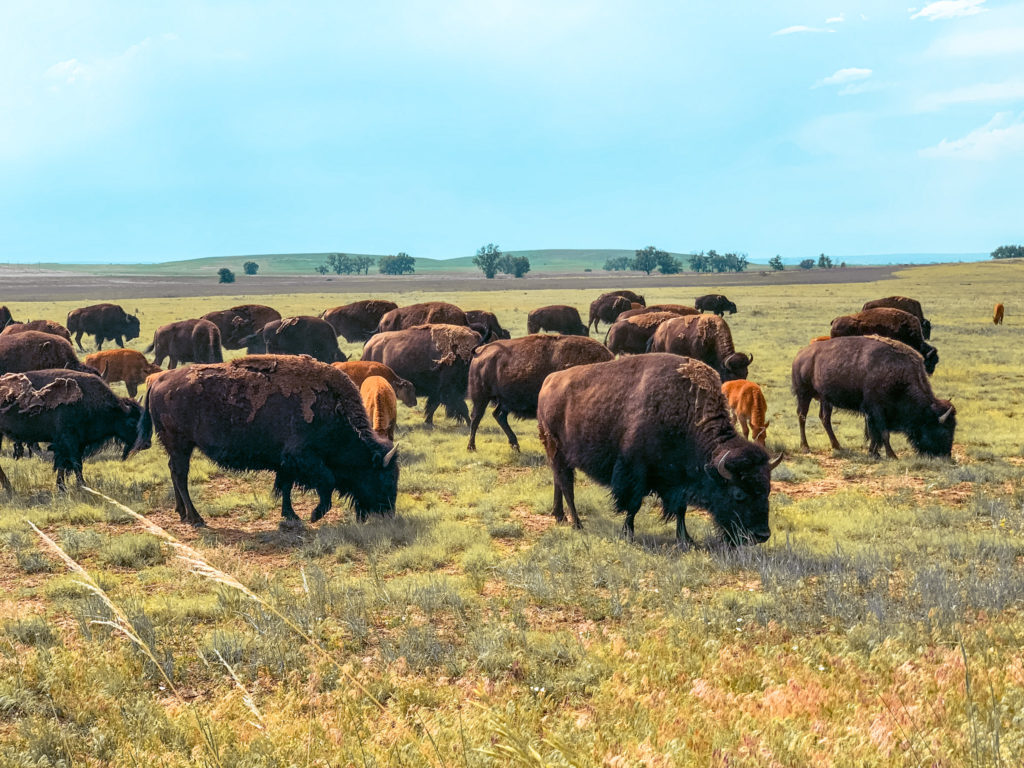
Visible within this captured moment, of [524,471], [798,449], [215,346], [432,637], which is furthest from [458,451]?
[215,346]

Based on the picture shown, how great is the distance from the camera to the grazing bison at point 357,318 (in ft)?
89.2

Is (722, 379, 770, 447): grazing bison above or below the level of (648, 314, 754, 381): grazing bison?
below

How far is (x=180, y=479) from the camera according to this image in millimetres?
9406

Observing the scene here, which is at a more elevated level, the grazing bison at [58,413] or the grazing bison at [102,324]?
the grazing bison at [102,324]

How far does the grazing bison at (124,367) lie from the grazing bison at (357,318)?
8.73 metres

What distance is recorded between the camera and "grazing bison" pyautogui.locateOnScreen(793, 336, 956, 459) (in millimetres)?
12188

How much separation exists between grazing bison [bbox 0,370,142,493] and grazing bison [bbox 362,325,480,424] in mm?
5857

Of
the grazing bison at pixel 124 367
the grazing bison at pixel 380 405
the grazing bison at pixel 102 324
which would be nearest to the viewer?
the grazing bison at pixel 380 405

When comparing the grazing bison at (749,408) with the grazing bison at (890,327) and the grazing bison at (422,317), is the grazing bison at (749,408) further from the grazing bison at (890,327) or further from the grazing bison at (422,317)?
the grazing bison at (422,317)

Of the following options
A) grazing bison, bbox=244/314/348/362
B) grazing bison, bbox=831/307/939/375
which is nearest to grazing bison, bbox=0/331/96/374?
grazing bison, bbox=244/314/348/362

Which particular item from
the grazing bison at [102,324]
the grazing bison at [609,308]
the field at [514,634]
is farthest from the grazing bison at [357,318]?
the field at [514,634]

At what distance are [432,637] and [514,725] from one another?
137cm

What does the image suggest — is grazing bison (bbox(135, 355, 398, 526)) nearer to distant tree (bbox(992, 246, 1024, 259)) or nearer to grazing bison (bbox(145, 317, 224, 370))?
grazing bison (bbox(145, 317, 224, 370))

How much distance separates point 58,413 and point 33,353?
4.16 metres
